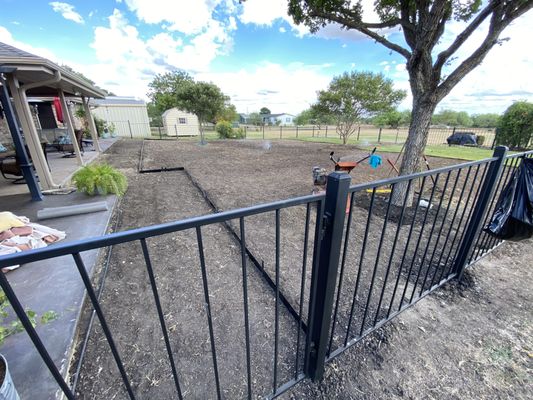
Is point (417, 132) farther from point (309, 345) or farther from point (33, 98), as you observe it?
point (33, 98)

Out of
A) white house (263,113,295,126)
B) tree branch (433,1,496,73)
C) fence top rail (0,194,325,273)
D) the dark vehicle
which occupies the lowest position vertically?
the dark vehicle

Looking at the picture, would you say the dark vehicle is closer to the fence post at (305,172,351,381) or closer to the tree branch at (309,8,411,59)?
the tree branch at (309,8,411,59)

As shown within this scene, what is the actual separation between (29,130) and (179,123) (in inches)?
743

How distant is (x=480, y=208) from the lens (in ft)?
6.93

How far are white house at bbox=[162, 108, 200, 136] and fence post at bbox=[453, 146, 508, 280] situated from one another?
75.0 feet

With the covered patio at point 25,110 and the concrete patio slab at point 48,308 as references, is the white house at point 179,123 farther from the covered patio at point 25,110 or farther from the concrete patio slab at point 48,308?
the concrete patio slab at point 48,308

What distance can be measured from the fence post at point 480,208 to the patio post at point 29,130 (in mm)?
6650

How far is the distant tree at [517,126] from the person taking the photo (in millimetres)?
10359

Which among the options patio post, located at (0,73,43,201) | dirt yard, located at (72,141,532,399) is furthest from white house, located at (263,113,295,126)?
dirt yard, located at (72,141,532,399)

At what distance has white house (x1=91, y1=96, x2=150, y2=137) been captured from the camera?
1917 centimetres

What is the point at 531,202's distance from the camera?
2.08 meters

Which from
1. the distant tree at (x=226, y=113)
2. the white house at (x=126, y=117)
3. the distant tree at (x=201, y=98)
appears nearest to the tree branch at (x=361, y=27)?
the distant tree at (x=201, y=98)

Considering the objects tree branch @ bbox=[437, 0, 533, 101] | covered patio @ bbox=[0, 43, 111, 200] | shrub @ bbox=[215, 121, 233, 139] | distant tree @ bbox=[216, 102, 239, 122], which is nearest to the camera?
tree branch @ bbox=[437, 0, 533, 101]

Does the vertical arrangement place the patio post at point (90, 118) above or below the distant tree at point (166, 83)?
below
